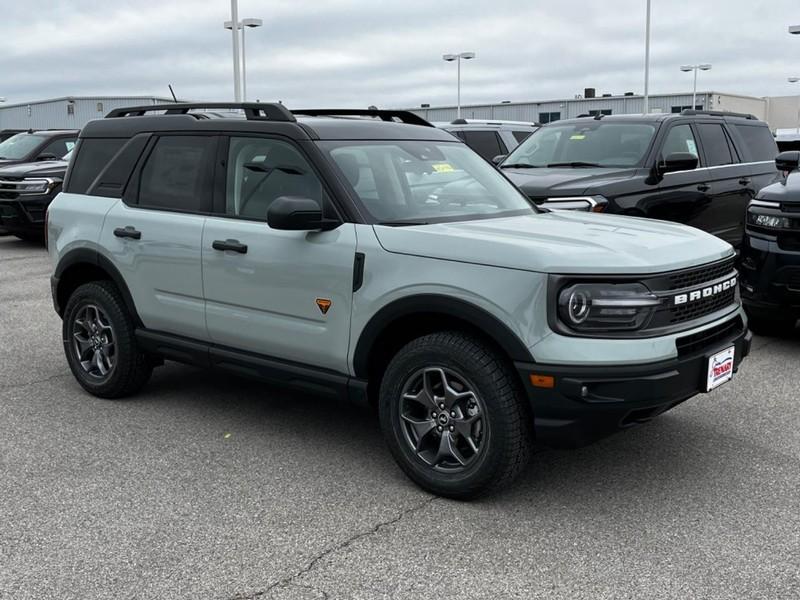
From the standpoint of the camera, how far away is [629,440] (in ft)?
15.7

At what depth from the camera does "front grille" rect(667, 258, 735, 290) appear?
3875 mm

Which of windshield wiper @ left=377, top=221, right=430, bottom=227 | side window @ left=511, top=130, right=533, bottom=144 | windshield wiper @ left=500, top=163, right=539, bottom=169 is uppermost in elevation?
side window @ left=511, top=130, right=533, bottom=144

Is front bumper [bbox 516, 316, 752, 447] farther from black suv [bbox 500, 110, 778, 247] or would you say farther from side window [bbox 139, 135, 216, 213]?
black suv [bbox 500, 110, 778, 247]

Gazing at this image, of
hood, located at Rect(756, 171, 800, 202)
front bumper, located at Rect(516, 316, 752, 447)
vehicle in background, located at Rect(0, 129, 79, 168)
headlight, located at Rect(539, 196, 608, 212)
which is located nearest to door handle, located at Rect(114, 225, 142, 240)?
front bumper, located at Rect(516, 316, 752, 447)

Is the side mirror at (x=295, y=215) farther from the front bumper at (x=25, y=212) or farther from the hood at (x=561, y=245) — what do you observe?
the front bumper at (x=25, y=212)

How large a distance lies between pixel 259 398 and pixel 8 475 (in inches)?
66.8

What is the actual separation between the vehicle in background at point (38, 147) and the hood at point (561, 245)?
12.6 metres

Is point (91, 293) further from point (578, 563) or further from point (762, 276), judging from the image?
point (762, 276)

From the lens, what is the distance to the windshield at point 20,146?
15.2 meters

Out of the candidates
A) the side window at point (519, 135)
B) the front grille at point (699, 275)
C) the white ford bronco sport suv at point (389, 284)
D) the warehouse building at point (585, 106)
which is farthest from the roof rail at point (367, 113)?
the warehouse building at point (585, 106)

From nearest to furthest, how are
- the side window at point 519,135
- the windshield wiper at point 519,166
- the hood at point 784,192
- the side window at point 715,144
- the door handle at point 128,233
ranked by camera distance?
the door handle at point 128,233 → the hood at point 784,192 → the windshield wiper at point 519,166 → the side window at point 715,144 → the side window at point 519,135

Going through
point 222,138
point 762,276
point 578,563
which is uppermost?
point 222,138

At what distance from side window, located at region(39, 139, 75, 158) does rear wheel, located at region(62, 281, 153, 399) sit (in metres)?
10.5

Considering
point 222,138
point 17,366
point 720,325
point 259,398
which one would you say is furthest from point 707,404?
point 17,366
